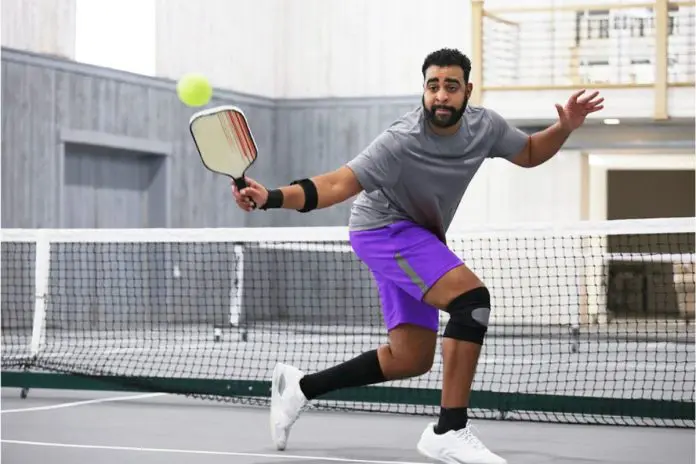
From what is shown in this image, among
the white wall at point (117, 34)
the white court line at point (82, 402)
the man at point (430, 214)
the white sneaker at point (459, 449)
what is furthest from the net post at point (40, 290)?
the white wall at point (117, 34)

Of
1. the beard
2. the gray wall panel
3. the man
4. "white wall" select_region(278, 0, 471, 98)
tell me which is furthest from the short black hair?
"white wall" select_region(278, 0, 471, 98)

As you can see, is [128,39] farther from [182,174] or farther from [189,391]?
[189,391]

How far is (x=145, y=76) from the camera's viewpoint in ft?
59.2

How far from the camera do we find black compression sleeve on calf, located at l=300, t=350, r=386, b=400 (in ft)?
17.9

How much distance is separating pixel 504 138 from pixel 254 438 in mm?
1841

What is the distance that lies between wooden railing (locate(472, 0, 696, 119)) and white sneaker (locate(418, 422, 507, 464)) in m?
12.9

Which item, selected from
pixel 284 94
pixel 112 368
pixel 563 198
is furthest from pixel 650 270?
pixel 112 368

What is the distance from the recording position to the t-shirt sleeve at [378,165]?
15.6 ft

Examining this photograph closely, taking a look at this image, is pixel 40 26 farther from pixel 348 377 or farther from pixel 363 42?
pixel 348 377

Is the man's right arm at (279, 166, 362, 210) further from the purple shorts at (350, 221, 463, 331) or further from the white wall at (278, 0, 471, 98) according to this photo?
the white wall at (278, 0, 471, 98)

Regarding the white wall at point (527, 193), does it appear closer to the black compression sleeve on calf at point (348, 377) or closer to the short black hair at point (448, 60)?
the black compression sleeve on calf at point (348, 377)

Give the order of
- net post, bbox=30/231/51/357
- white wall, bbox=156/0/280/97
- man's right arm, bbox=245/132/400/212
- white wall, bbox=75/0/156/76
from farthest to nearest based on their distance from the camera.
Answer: white wall, bbox=156/0/280/97, white wall, bbox=75/0/156/76, net post, bbox=30/231/51/357, man's right arm, bbox=245/132/400/212

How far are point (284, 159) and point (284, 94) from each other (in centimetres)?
103

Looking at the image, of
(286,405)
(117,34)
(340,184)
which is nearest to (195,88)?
(286,405)
